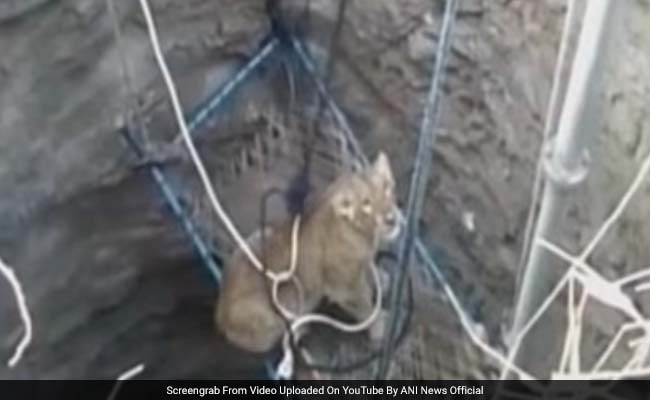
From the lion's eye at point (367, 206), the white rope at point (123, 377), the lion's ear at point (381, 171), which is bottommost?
the white rope at point (123, 377)

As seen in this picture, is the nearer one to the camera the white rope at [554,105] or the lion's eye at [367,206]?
the white rope at [554,105]

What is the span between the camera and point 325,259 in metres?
1.21

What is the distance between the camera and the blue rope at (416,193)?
3.91 ft

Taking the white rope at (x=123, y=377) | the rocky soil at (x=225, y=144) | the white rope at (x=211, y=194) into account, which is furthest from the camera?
the white rope at (x=123, y=377)

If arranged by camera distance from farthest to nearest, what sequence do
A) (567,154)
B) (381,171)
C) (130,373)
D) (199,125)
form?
1. (130,373)
2. (199,125)
3. (381,171)
4. (567,154)

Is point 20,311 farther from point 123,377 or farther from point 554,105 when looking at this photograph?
point 554,105

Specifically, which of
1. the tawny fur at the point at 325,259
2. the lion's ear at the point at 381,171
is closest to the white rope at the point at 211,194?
the tawny fur at the point at 325,259

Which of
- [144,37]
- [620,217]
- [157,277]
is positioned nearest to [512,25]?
[620,217]

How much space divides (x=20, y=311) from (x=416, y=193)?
1.18 ft

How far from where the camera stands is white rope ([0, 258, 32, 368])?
1190 mm

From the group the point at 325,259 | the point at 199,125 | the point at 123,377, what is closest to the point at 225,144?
the point at 199,125

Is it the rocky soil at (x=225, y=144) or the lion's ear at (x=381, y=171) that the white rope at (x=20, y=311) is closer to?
the rocky soil at (x=225, y=144)

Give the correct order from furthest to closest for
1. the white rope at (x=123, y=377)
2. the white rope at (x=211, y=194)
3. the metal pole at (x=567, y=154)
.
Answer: the white rope at (x=123, y=377)
the white rope at (x=211, y=194)
the metal pole at (x=567, y=154)
